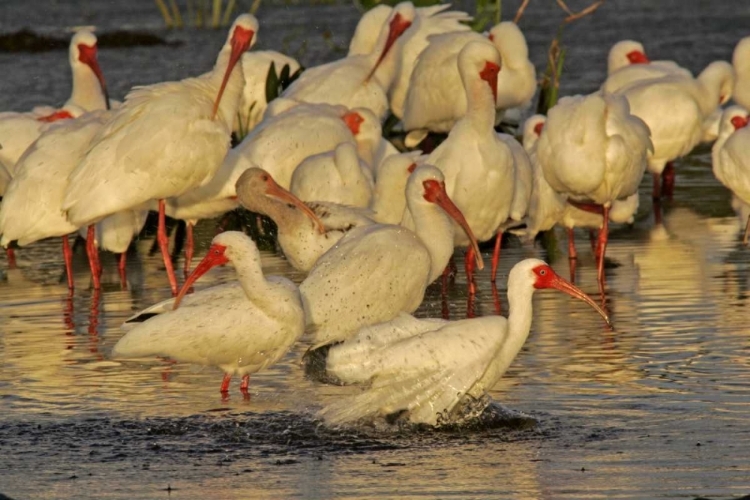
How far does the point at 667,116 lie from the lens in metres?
15.7

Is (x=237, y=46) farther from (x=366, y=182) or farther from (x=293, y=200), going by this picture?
(x=293, y=200)

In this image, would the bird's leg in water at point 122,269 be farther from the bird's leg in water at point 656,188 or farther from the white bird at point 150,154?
the bird's leg in water at point 656,188

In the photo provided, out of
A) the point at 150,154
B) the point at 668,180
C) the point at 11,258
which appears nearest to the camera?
the point at 150,154

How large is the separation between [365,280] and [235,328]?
2.90 ft

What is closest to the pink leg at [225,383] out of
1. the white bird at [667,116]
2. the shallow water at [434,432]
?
the shallow water at [434,432]

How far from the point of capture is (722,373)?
869 centimetres

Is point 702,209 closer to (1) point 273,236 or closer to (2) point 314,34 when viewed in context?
(1) point 273,236

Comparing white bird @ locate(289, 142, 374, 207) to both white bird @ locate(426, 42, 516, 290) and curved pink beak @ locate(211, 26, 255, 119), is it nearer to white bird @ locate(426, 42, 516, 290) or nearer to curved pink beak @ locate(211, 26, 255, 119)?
white bird @ locate(426, 42, 516, 290)

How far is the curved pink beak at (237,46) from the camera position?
1210 centimetres

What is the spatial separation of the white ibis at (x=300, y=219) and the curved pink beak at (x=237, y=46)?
46.3 inches

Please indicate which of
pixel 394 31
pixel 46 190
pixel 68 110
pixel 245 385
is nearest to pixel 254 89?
pixel 394 31

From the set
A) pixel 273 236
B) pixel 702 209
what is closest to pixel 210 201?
pixel 273 236

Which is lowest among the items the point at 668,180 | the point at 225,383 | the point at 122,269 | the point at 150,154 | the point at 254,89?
the point at 668,180

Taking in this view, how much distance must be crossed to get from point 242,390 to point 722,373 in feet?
8.13
